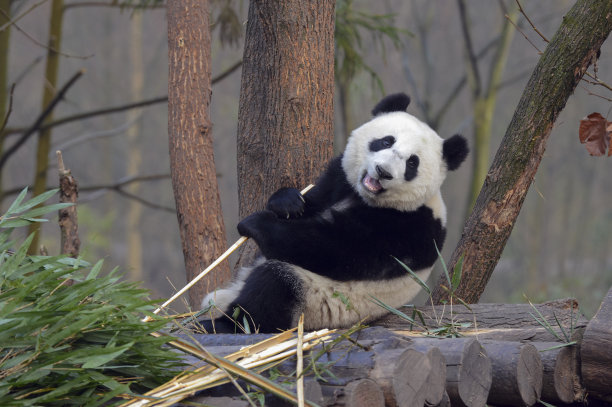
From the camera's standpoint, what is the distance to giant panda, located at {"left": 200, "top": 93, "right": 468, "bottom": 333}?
3008 millimetres

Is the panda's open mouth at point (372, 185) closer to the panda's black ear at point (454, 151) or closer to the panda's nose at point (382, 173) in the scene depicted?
the panda's nose at point (382, 173)

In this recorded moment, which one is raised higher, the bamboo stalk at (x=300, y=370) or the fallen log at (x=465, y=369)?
the bamboo stalk at (x=300, y=370)

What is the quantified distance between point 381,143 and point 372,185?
0.23 meters

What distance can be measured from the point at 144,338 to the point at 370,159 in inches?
61.9

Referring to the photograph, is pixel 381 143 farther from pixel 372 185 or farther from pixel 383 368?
pixel 383 368

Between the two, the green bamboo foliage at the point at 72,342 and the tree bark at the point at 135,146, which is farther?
the tree bark at the point at 135,146

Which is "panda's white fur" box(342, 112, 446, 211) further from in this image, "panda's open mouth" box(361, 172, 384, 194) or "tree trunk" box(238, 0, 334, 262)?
"tree trunk" box(238, 0, 334, 262)

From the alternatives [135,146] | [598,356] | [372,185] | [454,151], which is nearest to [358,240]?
[372,185]

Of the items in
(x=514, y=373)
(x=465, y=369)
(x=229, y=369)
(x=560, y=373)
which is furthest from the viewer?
(x=560, y=373)

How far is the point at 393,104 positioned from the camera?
11.3 ft

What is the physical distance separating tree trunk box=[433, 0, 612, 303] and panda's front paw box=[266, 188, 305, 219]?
98cm

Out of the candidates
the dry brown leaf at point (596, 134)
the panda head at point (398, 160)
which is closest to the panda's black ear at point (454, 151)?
the panda head at point (398, 160)

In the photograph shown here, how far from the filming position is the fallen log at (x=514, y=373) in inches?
92.9

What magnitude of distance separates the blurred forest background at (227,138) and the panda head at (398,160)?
27.6 feet
